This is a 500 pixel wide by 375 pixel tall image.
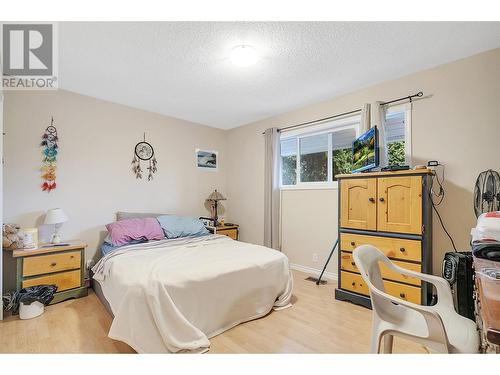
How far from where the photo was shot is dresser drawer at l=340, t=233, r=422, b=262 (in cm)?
217

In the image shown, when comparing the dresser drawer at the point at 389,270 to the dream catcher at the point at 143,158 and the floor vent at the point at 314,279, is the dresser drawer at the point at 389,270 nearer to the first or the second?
the floor vent at the point at 314,279

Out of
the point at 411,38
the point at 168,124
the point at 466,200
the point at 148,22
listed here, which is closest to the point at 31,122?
the point at 168,124

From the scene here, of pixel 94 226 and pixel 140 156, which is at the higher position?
pixel 140 156

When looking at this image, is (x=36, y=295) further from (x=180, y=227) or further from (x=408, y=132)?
(x=408, y=132)

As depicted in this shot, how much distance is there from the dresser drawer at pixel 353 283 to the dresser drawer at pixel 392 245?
275mm

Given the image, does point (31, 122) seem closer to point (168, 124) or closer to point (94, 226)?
point (94, 226)

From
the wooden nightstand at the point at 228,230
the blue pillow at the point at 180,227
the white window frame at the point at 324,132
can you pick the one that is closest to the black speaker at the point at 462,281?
the white window frame at the point at 324,132

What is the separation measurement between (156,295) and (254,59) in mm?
2143

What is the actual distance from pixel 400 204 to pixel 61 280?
11.4 ft

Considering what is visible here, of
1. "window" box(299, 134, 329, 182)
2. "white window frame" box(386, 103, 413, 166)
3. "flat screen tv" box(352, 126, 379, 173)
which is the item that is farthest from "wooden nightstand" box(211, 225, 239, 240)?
"white window frame" box(386, 103, 413, 166)

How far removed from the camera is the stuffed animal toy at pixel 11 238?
2.41 meters

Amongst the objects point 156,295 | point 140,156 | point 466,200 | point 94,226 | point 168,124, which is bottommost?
point 156,295

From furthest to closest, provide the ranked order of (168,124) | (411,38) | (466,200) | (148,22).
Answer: (168,124), (466,200), (411,38), (148,22)

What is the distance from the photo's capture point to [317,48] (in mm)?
2133
